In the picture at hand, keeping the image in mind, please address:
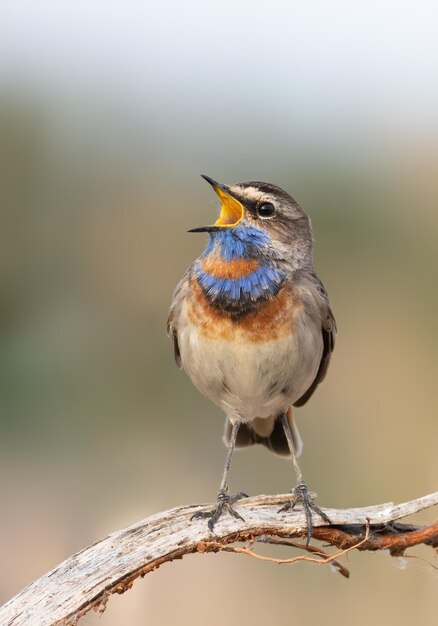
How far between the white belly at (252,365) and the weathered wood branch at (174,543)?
1.87 feet

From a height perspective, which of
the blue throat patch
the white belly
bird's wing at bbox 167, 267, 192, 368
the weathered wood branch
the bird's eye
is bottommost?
the weathered wood branch

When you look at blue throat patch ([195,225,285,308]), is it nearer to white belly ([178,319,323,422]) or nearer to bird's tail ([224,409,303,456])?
white belly ([178,319,323,422])

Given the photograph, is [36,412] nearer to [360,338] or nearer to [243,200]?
[360,338]

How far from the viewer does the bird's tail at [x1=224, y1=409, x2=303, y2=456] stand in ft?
17.7

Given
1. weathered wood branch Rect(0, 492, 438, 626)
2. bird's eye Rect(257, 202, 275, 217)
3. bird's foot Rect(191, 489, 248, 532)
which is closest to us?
weathered wood branch Rect(0, 492, 438, 626)

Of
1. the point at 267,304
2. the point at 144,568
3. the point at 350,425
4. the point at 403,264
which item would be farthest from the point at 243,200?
the point at 403,264

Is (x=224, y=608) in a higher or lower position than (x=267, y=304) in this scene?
lower

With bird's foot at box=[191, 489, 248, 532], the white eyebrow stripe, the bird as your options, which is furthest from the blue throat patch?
bird's foot at box=[191, 489, 248, 532]

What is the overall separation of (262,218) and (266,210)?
1.9 inches

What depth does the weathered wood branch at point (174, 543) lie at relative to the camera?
3754mm

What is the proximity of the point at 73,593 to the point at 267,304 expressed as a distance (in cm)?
155

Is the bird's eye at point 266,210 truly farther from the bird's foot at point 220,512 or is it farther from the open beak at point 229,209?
the bird's foot at point 220,512

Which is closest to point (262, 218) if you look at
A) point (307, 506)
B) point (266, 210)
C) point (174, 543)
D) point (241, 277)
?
point (266, 210)

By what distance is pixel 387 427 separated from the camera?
7609mm
